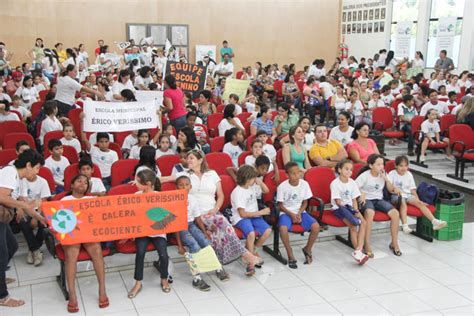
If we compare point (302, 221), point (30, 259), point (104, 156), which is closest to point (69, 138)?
point (104, 156)

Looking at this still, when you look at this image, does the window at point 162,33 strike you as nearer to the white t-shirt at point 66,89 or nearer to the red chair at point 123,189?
the white t-shirt at point 66,89

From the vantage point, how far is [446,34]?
55.9 ft

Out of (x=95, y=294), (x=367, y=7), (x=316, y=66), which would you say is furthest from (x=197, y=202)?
(x=367, y=7)

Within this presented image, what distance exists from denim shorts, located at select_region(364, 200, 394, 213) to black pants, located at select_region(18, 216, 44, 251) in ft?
12.5

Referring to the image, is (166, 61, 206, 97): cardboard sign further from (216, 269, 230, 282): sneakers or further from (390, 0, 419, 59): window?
(390, 0, 419, 59): window

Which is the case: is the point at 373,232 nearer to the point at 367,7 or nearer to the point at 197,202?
the point at 197,202

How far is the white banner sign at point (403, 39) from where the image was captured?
1861 centimetres

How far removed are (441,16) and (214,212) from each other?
47.7ft

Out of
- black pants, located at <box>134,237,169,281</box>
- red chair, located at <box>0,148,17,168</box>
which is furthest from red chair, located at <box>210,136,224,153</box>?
black pants, located at <box>134,237,169,281</box>

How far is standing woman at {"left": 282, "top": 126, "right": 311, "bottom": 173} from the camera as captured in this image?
726 centimetres

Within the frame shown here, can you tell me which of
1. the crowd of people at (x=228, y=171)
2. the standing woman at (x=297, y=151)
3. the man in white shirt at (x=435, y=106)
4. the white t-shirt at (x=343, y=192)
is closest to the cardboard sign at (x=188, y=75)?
the crowd of people at (x=228, y=171)

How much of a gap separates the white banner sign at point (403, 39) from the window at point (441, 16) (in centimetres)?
89

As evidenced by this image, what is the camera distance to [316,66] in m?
15.9

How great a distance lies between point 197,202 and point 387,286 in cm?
223
